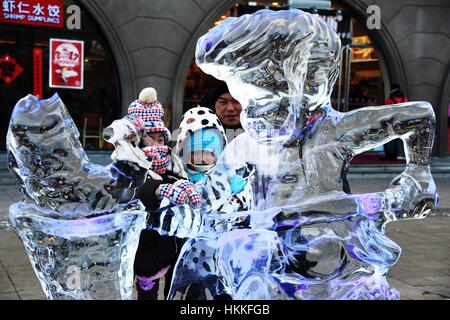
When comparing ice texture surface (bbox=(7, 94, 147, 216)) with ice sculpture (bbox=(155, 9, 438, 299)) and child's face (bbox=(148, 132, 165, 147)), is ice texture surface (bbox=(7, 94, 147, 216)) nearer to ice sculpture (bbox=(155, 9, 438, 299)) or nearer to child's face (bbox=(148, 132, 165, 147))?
ice sculpture (bbox=(155, 9, 438, 299))

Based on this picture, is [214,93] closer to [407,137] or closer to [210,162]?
[210,162]

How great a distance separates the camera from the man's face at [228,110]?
332 centimetres

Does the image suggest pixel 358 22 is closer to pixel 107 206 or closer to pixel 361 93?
pixel 361 93

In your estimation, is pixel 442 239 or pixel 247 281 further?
pixel 442 239

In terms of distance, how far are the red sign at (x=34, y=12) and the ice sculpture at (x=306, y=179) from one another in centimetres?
905

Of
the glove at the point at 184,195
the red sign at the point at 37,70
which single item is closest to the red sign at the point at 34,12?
the red sign at the point at 37,70

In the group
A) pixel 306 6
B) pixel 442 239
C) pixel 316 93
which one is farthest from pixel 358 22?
pixel 316 93

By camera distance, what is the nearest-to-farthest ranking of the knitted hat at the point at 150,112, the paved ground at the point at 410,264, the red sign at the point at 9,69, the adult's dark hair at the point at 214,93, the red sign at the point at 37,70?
1. the knitted hat at the point at 150,112
2. the adult's dark hair at the point at 214,93
3. the paved ground at the point at 410,264
4. the red sign at the point at 9,69
5. the red sign at the point at 37,70

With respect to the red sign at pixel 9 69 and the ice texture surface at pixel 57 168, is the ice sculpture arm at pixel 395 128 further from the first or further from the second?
the red sign at pixel 9 69

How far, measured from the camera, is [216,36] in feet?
5.85

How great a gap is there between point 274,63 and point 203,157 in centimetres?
73

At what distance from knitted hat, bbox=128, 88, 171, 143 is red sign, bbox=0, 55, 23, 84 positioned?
26.2 feet

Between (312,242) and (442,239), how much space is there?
5080 mm
